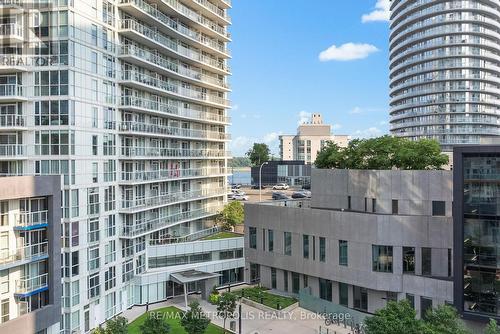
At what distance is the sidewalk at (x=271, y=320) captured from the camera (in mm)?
36781

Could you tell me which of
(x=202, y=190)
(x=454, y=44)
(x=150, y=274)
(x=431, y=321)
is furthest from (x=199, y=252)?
(x=454, y=44)

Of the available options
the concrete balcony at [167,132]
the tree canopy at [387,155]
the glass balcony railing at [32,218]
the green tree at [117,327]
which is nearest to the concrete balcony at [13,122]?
the glass balcony railing at [32,218]

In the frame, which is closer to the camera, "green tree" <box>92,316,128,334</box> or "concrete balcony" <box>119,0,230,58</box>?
"green tree" <box>92,316,128,334</box>

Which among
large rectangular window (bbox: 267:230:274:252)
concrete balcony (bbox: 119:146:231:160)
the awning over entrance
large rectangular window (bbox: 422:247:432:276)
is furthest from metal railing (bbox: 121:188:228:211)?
large rectangular window (bbox: 422:247:432:276)

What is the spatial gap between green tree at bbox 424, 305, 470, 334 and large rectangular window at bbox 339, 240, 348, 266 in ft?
42.4

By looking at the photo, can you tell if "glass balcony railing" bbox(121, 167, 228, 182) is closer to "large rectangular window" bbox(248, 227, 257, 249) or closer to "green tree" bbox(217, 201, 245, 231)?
"green tree" bbox(217, 201, 245, 231)

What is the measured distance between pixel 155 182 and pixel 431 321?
3102cm

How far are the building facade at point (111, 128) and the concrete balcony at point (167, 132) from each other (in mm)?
232

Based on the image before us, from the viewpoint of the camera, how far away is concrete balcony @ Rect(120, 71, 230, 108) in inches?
1680

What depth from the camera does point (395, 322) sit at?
90.4 feet

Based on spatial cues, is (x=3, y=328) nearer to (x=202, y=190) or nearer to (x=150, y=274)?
(x=150, y=274)

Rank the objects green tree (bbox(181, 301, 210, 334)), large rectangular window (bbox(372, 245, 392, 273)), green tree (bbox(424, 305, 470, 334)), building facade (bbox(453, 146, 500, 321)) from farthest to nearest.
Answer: large rectangular window (bbox(372, 245, 392, 273)) < building facade (bbox(453, 146, 500, 321)) < green tree (bbox(181, 301, 210, 334)) < green tree (bbox(424, 305, 470, 334))

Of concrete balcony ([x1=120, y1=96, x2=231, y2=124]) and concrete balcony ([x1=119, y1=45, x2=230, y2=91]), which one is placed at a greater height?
concrete balcony ([x1=119, y1=45, x2=230, y2=91])

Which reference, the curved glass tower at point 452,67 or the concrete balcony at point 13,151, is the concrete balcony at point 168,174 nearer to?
the concrete balcony at point 13,151
